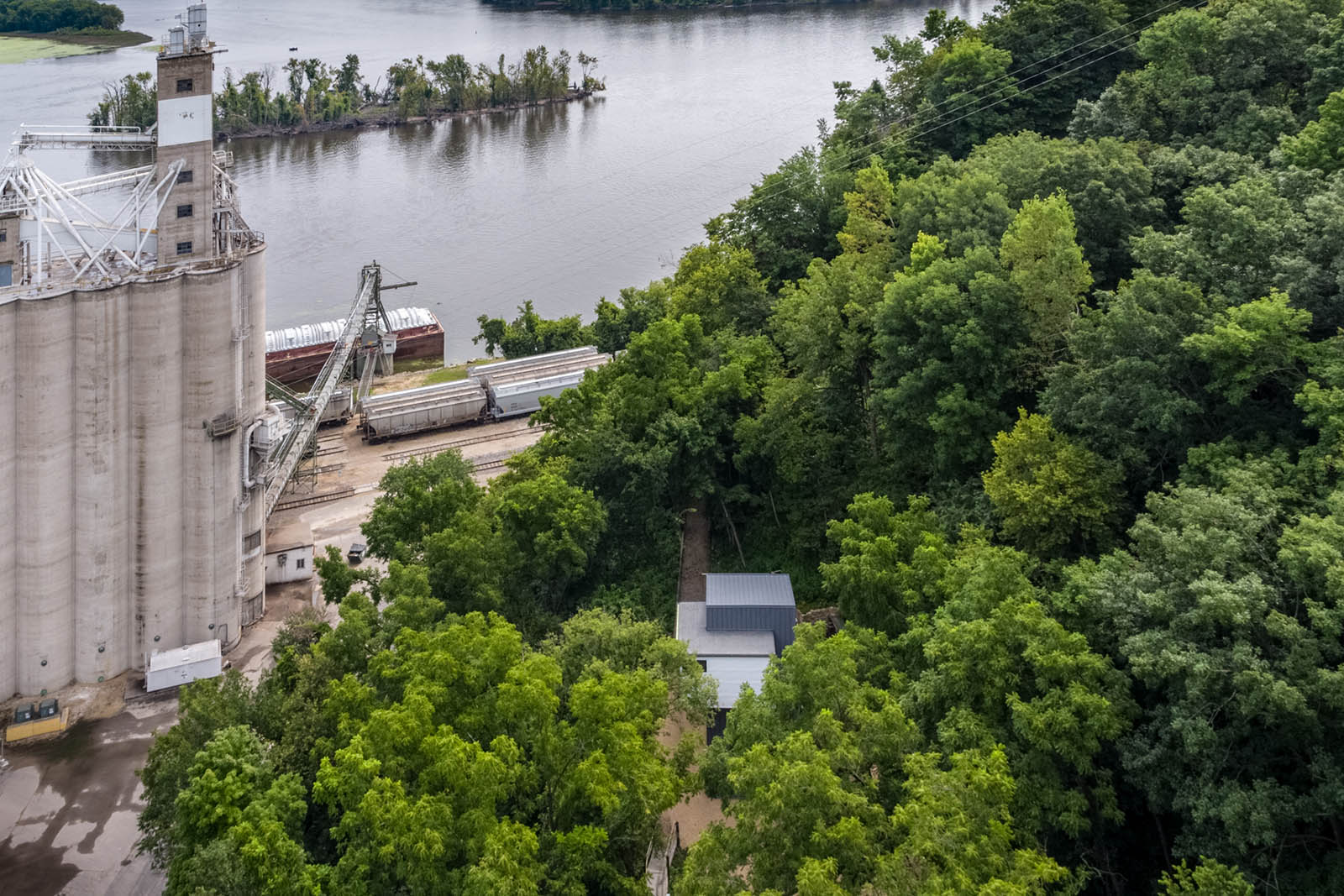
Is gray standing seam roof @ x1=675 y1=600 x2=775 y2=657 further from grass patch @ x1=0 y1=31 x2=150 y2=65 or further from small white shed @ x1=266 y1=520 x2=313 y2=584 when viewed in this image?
grass patch @ x1=0 y1=31 x2=150 y2=65

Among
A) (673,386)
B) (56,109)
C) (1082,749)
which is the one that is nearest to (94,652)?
(673,386)

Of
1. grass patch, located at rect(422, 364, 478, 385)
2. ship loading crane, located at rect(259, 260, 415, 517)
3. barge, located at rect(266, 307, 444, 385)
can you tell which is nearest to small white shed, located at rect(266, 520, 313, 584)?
ship loading crane, located at rect(259, 260, 415, 517)

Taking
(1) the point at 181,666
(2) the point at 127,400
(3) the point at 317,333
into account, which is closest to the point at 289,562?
(1) the point at 181,666

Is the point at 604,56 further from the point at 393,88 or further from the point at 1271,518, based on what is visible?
the point at 1271,518

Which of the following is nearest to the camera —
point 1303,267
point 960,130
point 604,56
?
point 1303,267

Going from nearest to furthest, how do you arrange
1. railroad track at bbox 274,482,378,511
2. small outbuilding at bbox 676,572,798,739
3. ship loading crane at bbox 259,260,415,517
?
small outbuilding at bbox 676,572,798,739
ship loading crane at bbox 259,260,415,517
railroad track at bbox 274,482,378,511

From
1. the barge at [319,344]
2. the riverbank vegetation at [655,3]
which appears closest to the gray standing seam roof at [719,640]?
the barge at [319,344]

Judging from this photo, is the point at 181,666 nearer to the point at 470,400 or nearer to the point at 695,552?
the point at 695,552
